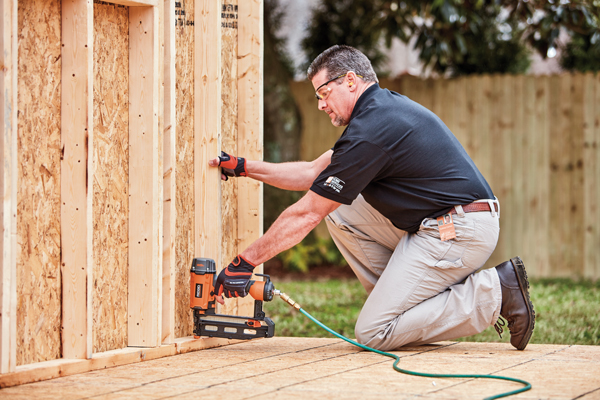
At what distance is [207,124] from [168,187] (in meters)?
0.45

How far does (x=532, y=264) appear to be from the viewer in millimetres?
6957

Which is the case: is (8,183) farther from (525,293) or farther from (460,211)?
(525,293)

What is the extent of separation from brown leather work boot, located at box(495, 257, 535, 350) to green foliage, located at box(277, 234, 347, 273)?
4.41 meters

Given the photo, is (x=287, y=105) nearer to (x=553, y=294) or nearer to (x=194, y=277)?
(x=553, y=294)

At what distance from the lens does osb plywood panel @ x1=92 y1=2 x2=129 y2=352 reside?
10.4 ft

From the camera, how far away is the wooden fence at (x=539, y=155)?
6.81 m

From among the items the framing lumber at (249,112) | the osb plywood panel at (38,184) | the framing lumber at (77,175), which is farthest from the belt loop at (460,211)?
the osb plywood panel at (38,184)

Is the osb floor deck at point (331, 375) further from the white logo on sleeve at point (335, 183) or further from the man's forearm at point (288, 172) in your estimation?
the man's forearm at point (288, 172)

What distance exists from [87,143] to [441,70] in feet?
20.5

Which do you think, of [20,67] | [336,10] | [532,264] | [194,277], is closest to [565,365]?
[194,277]

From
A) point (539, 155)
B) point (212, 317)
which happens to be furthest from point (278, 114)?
point (212, 317)

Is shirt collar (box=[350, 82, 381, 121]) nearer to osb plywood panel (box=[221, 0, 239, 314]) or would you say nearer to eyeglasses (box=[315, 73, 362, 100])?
eyeglasses (box=[315, 73, 362, 100])

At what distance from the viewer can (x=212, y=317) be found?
3.42 metres

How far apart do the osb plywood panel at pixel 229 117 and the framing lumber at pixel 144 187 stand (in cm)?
56
